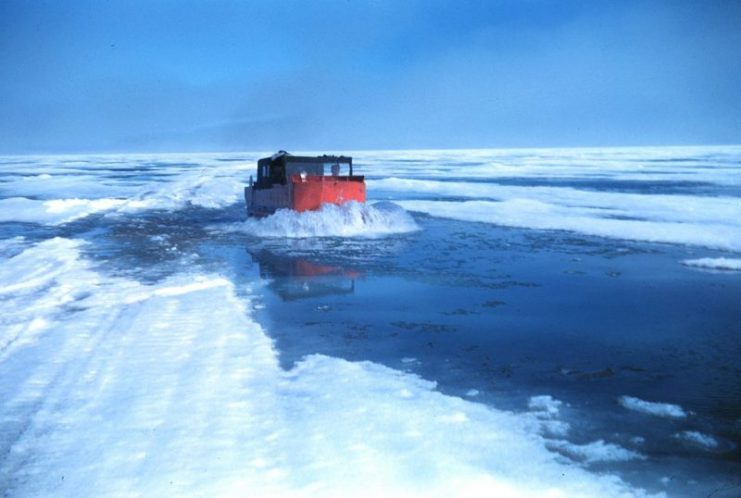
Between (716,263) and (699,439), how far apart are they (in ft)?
21.9

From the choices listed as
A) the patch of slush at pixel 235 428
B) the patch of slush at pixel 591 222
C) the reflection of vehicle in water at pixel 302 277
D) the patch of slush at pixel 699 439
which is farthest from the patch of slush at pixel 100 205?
the patch of slush at pixel 699 439

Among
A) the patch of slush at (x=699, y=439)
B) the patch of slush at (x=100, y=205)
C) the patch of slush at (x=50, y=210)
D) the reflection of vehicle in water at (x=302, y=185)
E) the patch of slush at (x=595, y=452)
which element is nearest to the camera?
the patch of slush at (x=595, y=452)

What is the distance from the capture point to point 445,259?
10148mm

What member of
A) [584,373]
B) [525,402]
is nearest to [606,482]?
[525,402]

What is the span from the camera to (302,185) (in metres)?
13.5

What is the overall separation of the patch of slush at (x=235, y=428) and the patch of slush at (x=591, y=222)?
9.23 m

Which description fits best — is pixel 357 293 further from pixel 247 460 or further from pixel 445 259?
pixel 247 460

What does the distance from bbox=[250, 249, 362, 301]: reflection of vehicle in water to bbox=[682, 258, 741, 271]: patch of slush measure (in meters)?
5.43

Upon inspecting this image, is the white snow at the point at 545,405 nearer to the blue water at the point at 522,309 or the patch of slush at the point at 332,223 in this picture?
the blue water at the point at 522,309

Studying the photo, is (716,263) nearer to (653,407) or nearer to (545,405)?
(653,407)

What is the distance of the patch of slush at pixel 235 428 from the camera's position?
3.12m

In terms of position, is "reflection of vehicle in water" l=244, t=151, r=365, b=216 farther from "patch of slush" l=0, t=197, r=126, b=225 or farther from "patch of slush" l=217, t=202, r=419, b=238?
"patch of slush" l=0, t=197, r=126, b=225

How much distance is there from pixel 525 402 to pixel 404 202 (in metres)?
18.3

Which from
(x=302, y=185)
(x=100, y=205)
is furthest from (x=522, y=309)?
(x=100, y=205)
